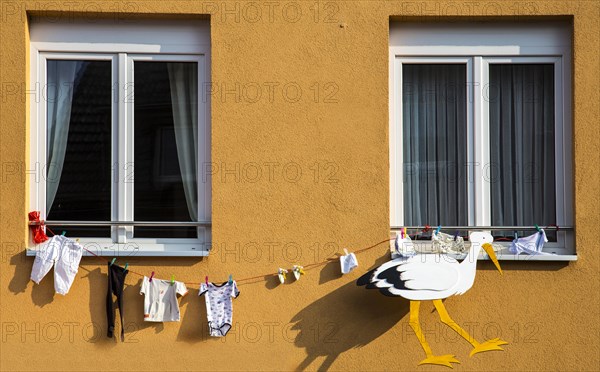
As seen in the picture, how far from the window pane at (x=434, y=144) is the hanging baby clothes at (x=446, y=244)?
10.2 inches

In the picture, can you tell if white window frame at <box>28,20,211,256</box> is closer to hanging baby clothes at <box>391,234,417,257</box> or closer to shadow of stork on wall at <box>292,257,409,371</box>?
shadow of stork on wall at <box>292,257,409,371</box>

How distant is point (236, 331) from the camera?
292 inches

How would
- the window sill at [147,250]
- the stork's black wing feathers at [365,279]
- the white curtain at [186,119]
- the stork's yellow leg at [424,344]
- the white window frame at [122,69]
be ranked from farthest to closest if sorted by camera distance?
the white curtain at [186,119] → the white window frame at [122,69] → the window sill at [147,250] → the stork's yellow leg at [424,344] → the stork's black wing feathers at [365,279]

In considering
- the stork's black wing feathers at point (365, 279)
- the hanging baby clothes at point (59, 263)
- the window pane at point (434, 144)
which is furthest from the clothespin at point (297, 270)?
the hanging baby clothes at point (59, 263)

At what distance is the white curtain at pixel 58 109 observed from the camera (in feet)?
25.2

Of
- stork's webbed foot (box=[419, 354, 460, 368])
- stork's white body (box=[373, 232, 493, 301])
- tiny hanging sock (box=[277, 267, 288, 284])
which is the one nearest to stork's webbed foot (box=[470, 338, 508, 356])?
stork's webbed foot (box=[419, 354, 460, 368])

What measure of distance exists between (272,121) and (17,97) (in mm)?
2079

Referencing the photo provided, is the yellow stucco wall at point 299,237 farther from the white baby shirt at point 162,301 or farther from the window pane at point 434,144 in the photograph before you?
the window pane at point 434,144

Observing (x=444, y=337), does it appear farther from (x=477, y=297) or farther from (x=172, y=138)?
(x=172, y=138)

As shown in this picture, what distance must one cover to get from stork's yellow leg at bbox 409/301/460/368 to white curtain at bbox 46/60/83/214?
312 centimetres

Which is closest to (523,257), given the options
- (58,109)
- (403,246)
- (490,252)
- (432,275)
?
(490,252)

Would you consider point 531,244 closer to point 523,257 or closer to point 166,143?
point 523,257

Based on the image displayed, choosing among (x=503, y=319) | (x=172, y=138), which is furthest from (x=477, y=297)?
(x=172, y=138)

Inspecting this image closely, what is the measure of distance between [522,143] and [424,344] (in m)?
1.91
